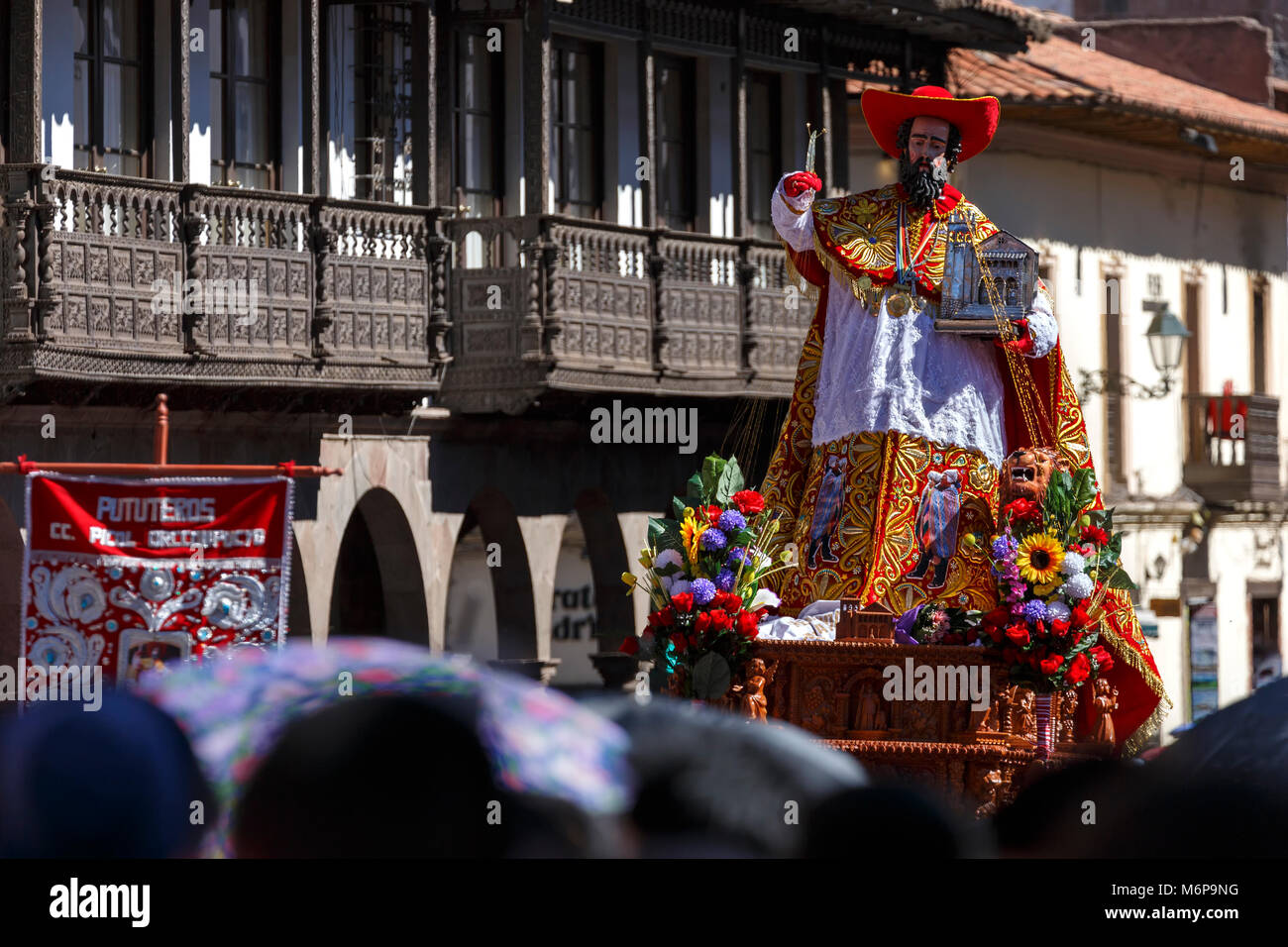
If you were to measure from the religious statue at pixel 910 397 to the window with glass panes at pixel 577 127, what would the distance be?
10948mm

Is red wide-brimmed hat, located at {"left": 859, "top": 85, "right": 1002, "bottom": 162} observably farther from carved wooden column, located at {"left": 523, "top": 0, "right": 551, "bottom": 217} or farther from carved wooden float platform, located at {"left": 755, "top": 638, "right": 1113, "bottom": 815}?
carved wooden column, located at {"left": 523, "top": 0, "right": 551, "bottom": 217}

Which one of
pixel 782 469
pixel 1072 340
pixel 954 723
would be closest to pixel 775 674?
pixel 954 723

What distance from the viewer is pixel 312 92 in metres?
19.3

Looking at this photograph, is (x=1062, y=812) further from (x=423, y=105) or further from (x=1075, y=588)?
(x=423, y=105)

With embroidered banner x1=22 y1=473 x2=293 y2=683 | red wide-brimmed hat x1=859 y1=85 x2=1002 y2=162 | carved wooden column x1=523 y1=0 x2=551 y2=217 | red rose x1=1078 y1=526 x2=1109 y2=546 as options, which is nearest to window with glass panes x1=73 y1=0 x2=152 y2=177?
carved wooden column x1=523 y1=0 x2=551 y2=217

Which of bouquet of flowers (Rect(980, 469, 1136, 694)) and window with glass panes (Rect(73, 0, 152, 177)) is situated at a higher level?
window with glass panes (Rect(73, 0, 152, 177))

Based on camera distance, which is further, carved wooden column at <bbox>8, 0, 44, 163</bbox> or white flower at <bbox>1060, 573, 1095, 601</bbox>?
carved wooden column at <bbox>8, 0, 44, 163</bbox>

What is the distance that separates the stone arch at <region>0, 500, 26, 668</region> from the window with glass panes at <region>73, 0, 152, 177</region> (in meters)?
2.50

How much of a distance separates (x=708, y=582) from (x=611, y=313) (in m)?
11.0

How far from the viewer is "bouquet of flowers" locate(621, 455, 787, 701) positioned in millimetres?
9898

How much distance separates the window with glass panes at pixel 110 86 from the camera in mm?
18062

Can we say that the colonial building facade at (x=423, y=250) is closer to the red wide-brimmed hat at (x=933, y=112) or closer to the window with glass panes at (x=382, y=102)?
the window with glass panes at (x=382, y=102)
